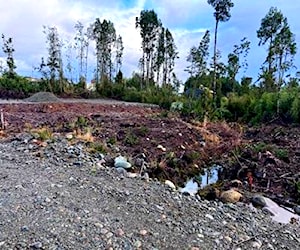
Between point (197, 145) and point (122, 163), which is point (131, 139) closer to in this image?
point (197, 145)

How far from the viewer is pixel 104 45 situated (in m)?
21.7

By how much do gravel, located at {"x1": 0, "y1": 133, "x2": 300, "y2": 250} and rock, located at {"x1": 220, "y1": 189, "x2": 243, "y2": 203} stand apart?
0.15 metres

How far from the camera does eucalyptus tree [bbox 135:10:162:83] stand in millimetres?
20641

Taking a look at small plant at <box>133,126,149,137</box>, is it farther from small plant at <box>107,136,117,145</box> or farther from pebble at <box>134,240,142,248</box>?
pebble at <box>134,240,142,248</box>

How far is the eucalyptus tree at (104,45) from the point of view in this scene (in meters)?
21.4

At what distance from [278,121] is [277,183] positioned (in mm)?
5211

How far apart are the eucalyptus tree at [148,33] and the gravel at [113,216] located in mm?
17358

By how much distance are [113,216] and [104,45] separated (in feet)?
64.0

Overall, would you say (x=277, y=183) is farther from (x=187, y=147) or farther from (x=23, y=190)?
(x=23, y=190)

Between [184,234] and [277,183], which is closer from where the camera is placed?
[184,234]

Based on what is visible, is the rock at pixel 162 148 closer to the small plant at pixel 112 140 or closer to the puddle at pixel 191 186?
the small plant at pixel 112 140

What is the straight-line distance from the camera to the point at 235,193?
4.28m

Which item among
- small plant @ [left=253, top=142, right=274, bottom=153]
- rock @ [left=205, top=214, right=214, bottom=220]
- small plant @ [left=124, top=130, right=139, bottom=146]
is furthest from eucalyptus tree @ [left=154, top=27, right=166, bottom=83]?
rock @ [left=205, top=214, right=214, bottom=220]

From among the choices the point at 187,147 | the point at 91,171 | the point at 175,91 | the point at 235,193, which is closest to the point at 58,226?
the point at 91,171
